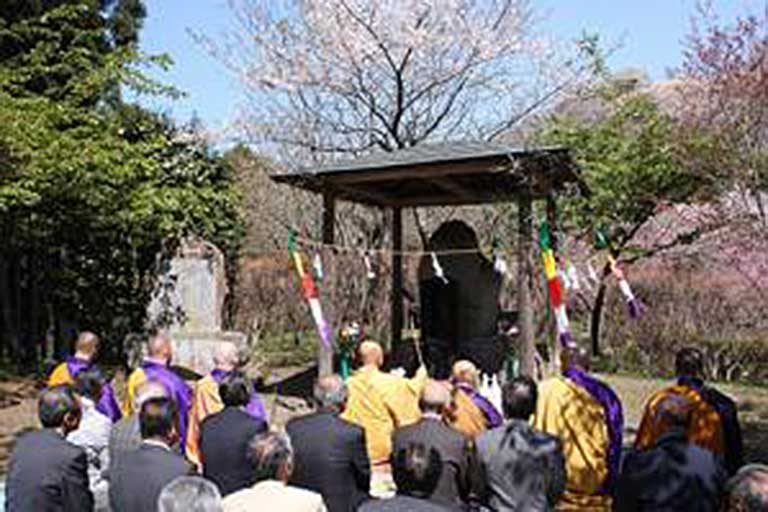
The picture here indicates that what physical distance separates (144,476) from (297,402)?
797cm

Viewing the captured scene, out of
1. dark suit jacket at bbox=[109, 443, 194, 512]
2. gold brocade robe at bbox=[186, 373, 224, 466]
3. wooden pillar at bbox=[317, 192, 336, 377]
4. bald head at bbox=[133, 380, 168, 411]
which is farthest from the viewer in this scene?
wooden pillar at bbox=[317, 192, 336, 377]

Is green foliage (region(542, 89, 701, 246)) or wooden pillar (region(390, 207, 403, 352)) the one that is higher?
green foliage (region(542, 89, 701, 246))

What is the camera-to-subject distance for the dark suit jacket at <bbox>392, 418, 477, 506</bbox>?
4492mm

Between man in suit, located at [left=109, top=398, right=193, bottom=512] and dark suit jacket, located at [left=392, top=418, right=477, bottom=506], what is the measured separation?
1.18 m

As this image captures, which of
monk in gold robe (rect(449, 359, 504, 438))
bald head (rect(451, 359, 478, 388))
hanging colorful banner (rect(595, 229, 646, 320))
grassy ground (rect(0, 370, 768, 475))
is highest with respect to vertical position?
hanging colorful banner (rect(595, 229, 646, 320))

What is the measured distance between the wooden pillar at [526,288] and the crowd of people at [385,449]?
442cm

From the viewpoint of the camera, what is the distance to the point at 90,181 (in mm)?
12703

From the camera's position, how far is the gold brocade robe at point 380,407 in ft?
18.8

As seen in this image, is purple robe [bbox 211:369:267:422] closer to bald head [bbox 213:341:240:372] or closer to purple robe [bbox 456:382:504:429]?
bald head [bbox 213:341:240:372]

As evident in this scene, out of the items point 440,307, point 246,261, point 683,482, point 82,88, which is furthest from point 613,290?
point 683,482

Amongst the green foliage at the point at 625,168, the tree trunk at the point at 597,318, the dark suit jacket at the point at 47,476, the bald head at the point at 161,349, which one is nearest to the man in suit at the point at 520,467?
the dark suit jacket at the point at 47,476

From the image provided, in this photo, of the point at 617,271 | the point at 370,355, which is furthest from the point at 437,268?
the point at 370,355

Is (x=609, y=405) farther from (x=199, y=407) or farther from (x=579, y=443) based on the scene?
(x=199, y=407)

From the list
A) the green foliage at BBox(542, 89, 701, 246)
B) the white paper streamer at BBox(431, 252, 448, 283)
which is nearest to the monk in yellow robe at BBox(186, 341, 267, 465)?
the white paper streamer at BBox(431, 252, 448, 283)
